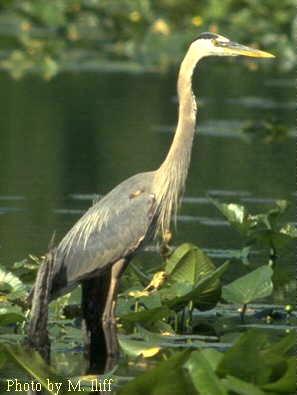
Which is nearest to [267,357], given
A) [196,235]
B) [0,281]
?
[0,281]

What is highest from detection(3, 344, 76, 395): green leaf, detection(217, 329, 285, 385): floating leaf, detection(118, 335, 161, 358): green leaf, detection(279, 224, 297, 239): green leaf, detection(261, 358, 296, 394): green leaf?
detection(217, 329, 285, 385): floating leaf

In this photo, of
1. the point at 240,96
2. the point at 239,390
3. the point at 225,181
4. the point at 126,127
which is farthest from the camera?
the point at 240,96

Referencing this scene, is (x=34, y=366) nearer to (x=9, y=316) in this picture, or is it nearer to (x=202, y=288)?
(x=9, y=316)

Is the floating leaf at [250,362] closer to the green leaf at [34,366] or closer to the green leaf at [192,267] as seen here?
the green leaf at [34,366]

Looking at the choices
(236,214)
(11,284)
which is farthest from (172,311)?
(236,214)

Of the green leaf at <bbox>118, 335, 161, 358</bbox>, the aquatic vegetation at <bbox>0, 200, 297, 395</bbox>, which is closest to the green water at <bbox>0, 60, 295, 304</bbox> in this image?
the aquatic vegetation at <bbox>0, 200, 297, 395</bbox>

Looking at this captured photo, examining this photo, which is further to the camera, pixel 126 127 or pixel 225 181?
pixel 126 127

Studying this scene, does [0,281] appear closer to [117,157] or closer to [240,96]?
[117,157]

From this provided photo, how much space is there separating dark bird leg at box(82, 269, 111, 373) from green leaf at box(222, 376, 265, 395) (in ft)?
6.29

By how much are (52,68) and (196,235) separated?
34.3 ft

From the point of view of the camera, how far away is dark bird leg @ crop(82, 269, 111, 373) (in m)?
8.07

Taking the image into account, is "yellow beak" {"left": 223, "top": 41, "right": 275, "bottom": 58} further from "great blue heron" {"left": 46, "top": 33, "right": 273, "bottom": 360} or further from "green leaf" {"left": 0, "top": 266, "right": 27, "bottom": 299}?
"green leaf" {"left": 0, "top": 266, "right": 27, "bottom": 299}

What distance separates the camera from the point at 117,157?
48.2 ft

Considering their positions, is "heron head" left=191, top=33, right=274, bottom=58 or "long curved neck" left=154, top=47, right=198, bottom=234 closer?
"long curved neck" left=154, top=47, right=198, bottom=234
